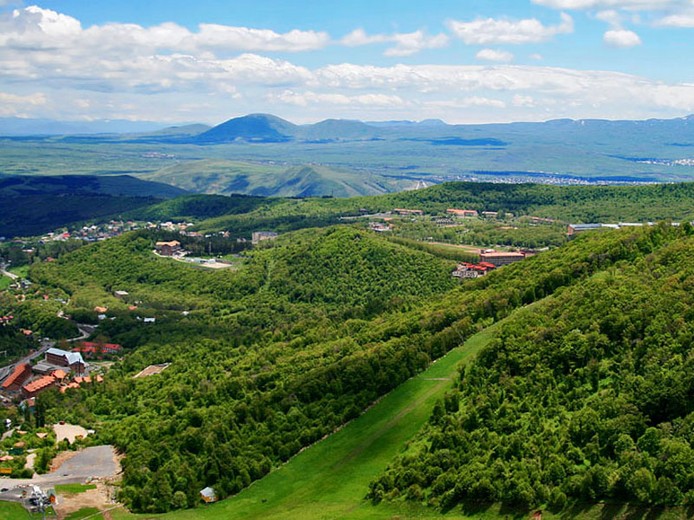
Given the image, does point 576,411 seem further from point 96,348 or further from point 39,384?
point 96,348

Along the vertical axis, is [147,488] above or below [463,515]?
below

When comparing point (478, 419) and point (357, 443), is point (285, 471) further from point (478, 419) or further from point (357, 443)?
point (478, 419)

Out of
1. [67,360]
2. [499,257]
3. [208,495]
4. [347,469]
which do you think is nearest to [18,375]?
[67,360]

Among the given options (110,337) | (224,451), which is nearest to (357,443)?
(224,451)

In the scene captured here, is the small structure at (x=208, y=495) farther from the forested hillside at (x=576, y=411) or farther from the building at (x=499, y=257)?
the building at (x=499, y=257)

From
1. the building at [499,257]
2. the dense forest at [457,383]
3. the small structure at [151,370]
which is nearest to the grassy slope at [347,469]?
the dense forest at [457,383]

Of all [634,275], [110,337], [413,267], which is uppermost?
[634,275]

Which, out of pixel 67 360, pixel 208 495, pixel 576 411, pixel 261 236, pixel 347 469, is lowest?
pixel 67 360
